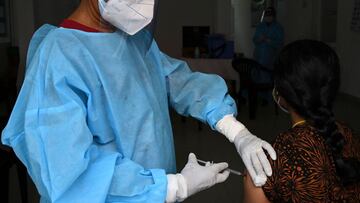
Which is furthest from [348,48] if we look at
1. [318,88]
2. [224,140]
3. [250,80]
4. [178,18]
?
[318,88]

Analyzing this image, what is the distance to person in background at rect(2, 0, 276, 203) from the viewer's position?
2.71 feet

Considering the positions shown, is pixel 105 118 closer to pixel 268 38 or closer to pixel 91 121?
pixel 91 121

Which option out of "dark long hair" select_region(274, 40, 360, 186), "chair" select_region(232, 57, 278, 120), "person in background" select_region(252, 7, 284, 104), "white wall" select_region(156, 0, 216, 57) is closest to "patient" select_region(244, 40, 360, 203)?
"dark long hair" select_region(274, 40, 360, 186)

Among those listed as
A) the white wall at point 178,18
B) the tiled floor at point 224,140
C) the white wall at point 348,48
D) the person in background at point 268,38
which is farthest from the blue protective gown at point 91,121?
the white wall at point 178,18

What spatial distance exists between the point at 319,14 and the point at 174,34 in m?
2.46

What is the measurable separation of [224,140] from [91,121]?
3430 mm

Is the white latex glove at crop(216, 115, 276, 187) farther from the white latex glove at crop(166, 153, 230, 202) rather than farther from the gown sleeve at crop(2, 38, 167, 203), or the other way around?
the gown sleeve at crop(2, 38, 167, 203)

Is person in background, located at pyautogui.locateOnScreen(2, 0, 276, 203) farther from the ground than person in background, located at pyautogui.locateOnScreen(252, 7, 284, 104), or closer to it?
farther from the ground

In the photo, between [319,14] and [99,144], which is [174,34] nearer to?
[319,14]

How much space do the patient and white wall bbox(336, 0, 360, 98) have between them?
16.9 feet

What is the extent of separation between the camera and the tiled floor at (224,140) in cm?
280

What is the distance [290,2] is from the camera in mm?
7883

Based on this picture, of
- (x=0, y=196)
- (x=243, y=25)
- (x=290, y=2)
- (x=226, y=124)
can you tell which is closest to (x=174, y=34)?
(x=243, y=25)

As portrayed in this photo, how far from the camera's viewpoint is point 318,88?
3.60ft
